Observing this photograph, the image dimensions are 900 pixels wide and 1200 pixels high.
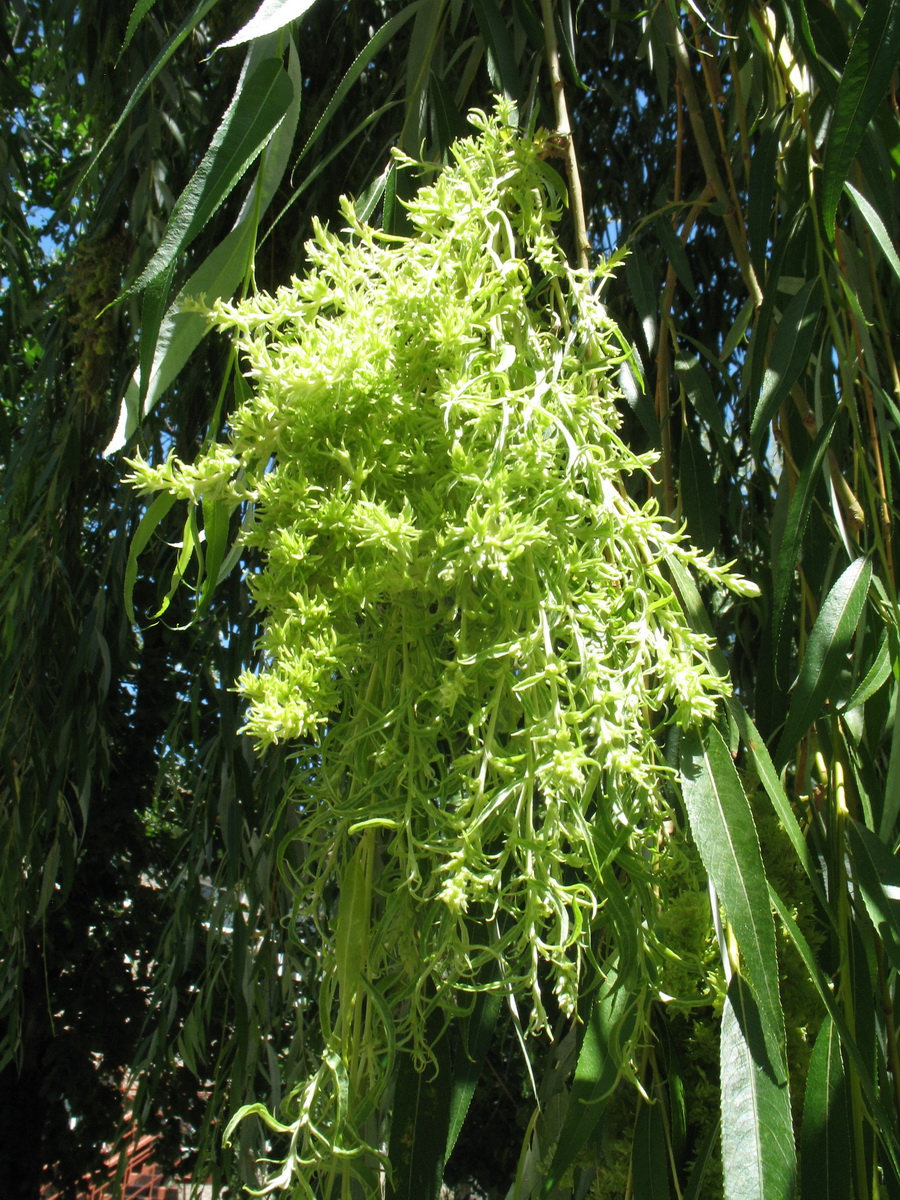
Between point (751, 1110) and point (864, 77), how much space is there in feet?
1.81

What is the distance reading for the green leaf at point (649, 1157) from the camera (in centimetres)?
58

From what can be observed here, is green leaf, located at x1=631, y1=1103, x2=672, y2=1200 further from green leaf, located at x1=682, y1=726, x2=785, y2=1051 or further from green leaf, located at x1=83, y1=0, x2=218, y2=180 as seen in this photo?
green leaf, located at x1=83, y1=0, x2=218, y2=180

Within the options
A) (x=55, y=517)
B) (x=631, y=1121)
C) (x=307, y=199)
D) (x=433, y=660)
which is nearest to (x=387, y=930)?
(x=433, y=660)

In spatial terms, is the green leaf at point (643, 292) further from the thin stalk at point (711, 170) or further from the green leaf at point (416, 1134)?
the green leaf at point (416, 1134)

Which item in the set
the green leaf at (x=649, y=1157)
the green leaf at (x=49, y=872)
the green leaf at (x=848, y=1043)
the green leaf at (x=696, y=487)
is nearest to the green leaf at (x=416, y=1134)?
the green leaf at (x=649, y=1157)

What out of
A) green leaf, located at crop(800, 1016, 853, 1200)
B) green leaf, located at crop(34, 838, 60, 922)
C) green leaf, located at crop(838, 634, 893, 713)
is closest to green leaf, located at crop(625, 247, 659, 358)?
green leaf, located at crop(838, 634, 893, 713)

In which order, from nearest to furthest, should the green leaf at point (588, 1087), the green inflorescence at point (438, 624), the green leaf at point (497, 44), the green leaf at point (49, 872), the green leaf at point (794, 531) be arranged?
the green inflorescence at point (438, 624) < the green leaf at point (588, 1087) < the green leaf at point (794, 531) < the green leaf at point (497, 44) < the green leaf at point (49, 872)

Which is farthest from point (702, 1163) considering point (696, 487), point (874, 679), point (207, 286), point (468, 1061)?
point (207, 286)

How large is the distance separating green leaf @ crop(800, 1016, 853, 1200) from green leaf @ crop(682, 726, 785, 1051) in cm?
10

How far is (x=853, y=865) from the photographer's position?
648 mm

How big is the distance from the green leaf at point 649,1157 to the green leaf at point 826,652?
211 millimetres

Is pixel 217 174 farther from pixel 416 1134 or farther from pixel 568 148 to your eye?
pixel 416 1134

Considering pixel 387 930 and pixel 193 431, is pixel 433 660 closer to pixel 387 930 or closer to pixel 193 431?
pixel 387 930

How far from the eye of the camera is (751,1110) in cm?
51
